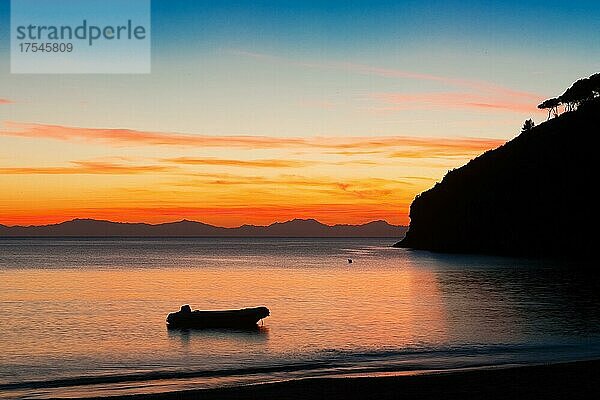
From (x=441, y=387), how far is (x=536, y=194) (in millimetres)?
140986

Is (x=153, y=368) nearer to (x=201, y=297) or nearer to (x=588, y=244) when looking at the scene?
(x=201, y=297)

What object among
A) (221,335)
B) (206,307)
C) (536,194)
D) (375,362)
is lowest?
(375,362)

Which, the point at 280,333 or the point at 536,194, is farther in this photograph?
the point at 536,194

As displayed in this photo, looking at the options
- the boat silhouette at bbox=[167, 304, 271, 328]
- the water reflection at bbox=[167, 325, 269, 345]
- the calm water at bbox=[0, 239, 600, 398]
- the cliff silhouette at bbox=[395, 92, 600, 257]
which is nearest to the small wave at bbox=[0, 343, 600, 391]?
Answer: the calm water at bbox=[0, 239, 600, 398]

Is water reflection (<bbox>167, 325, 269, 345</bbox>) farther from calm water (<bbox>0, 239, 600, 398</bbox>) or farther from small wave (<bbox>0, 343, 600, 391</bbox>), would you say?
small wave (<bbox>0, 343, 600, 391</bbox>)

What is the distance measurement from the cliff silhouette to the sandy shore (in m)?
132

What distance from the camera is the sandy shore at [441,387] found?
23312mm

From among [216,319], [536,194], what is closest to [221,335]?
[216,319]

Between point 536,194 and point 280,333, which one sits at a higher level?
point 536,194

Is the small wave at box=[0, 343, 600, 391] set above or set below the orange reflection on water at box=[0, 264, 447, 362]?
below

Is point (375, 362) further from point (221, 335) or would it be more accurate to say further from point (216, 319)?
point (216, 319)

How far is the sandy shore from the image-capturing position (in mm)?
23312

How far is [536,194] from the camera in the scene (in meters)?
158

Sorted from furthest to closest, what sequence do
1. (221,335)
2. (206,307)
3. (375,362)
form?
(206,307)
(221,335)
(375,362)
